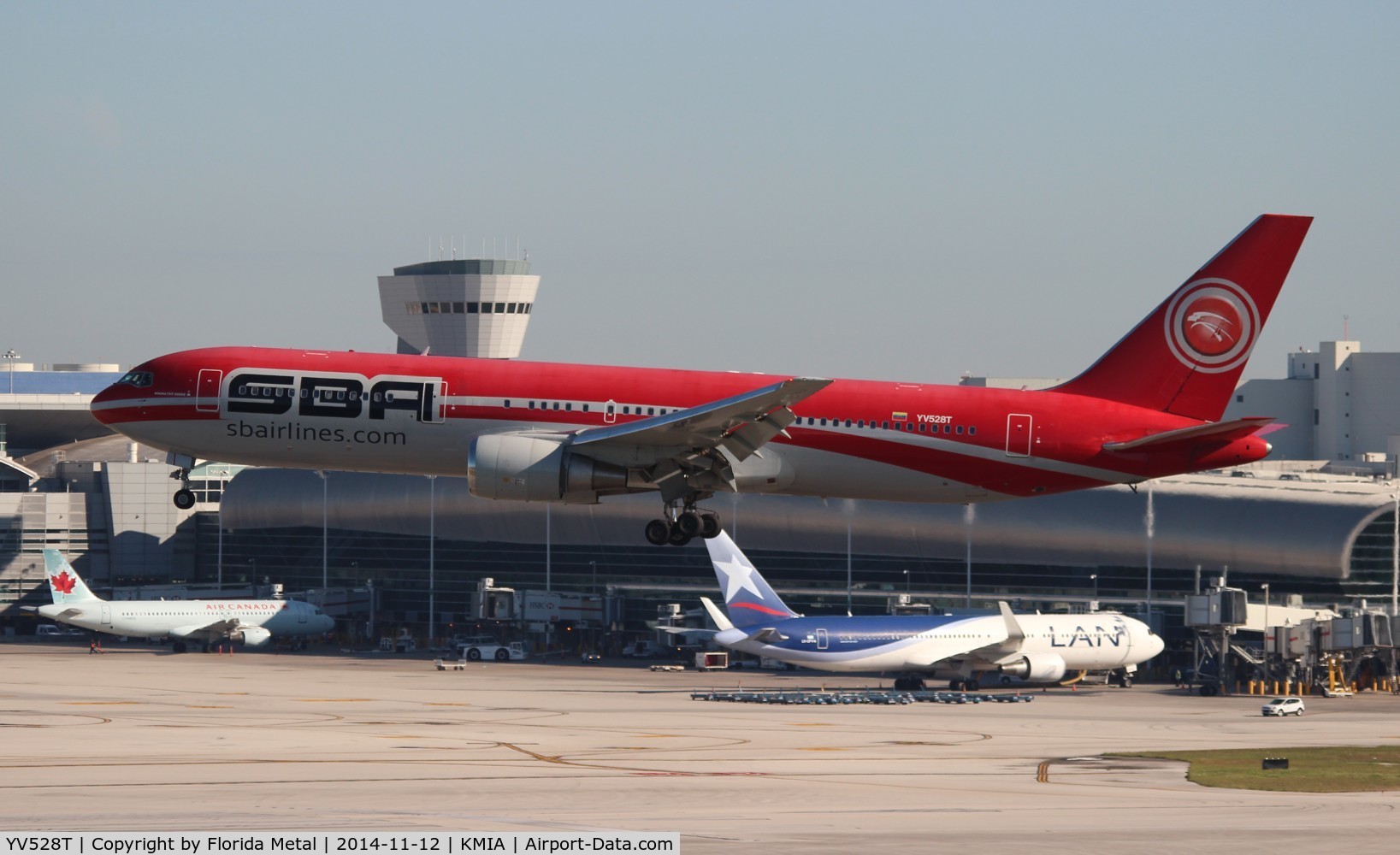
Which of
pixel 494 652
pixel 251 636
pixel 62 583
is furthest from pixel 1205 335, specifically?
pixel 62 583

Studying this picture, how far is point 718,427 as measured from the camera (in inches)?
1886

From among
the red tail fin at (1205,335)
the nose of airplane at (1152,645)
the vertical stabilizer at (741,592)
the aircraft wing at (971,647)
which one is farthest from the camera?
the nose of airplane at (1152,645)

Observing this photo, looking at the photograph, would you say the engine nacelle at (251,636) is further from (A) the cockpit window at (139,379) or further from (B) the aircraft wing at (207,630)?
(A) the cockpit window at (139,379)

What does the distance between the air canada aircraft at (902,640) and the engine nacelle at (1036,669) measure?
0.05 meters

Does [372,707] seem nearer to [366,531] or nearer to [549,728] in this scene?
[549,728]

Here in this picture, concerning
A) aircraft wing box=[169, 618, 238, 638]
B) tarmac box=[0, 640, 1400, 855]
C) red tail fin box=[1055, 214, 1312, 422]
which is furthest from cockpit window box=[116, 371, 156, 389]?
aircraft wing box=[169, 618, 238, 638]

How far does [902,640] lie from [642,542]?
42.2 metres

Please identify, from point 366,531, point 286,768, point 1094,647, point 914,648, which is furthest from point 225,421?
point 366,531

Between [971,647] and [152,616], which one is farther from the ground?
[971,647]

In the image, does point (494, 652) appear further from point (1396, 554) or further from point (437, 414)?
point (437, 414)

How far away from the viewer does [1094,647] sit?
98.6 m

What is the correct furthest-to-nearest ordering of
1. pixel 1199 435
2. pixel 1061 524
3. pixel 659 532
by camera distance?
pixel 1061 524
pixel 659 532
pixel 1199 435

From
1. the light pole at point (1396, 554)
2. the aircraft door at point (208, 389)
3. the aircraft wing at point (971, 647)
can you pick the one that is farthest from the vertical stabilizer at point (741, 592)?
the aircraft door at point (208, 389)

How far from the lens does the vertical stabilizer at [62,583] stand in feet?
403
